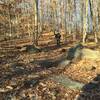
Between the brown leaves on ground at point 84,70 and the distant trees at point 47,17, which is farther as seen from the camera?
the distant trees at point 47,17

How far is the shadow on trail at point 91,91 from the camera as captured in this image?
10.8 metres

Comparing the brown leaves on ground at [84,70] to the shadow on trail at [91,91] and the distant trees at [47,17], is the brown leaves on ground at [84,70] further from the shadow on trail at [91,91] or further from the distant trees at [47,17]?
the distant trees at [47,17]

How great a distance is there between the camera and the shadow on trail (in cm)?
1084

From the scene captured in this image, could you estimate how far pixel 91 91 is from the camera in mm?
11469

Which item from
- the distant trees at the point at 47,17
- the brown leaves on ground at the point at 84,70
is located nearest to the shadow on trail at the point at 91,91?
the brown leaves on ground at the point at 84,70

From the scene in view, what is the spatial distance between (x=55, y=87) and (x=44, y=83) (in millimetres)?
547

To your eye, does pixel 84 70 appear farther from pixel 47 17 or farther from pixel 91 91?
pixel 47 17

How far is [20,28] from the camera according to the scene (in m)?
58.1

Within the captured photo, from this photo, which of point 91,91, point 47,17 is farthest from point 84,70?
point 47,17

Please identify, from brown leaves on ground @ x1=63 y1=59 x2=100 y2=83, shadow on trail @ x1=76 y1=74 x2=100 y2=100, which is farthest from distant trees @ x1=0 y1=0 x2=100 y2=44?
shadow on trail @ x1=76 y1=74 x2=100 y2=100

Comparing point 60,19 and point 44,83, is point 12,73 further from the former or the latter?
point 60,19

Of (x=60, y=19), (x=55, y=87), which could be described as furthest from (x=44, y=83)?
(x=60, y=19)

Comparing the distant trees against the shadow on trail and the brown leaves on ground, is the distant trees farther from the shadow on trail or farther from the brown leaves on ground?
the shadow on trail

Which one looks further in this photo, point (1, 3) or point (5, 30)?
point (5, 30)
